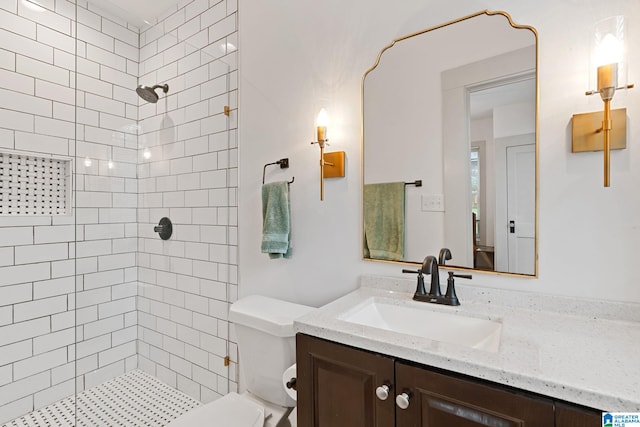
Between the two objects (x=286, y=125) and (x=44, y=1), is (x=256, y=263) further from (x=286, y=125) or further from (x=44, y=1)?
(x=44, y=1)

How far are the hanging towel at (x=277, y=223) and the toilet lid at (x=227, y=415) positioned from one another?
0.68 m

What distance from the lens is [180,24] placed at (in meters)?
2.15

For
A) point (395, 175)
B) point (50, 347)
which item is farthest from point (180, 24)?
point (50, 347)

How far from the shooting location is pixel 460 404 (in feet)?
2.31

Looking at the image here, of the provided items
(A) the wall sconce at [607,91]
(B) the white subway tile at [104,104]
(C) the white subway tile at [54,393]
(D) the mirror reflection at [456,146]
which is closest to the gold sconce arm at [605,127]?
(A) the wall sconce at [607,91]

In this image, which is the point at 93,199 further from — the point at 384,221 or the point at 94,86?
the point at 384,221

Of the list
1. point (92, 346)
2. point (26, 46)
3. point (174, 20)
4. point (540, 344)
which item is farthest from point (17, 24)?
point (540, 344)

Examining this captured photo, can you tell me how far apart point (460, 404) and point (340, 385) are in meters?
0.32

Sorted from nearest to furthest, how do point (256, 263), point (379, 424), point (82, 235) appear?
point (379, 424), point (256, 263), point (82, 235)

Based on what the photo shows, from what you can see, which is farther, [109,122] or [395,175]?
[109,122]

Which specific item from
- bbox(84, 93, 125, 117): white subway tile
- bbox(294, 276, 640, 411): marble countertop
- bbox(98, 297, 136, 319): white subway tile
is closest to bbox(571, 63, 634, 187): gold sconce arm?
bbox(294, 276, 640, 411): marble countertop

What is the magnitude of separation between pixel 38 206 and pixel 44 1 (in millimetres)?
1212

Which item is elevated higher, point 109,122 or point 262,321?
point 109,122

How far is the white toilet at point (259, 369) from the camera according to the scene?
1285mm
